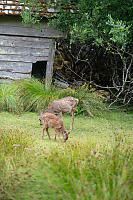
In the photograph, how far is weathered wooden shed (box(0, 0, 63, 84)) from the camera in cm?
1171

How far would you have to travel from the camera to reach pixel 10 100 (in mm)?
10039

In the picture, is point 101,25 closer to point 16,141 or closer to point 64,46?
point 64,46

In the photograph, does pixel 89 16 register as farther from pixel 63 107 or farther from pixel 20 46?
pixel 63 107

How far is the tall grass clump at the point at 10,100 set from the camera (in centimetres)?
1003

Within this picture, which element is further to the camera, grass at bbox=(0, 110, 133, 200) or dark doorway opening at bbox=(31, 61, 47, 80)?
dark doorway opening at bbox=(31, 61, 47, 80)

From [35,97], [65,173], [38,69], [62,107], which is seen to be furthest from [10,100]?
[65,173]

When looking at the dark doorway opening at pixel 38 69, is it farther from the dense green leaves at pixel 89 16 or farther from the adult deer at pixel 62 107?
the adult deer at pixel 62 107

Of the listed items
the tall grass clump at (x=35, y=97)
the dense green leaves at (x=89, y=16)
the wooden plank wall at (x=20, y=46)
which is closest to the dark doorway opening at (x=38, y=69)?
the wooden plank wall at (x=20, y=46)

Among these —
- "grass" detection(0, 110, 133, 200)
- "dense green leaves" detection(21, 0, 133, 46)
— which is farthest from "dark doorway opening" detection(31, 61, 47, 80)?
"grass" detection(0, 110, 133, 200)

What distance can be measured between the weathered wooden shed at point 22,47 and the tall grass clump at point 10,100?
147 centimetres

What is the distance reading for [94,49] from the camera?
13977 millimetres

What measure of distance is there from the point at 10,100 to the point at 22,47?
2.66 m

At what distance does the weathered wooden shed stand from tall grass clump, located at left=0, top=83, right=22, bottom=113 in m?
1.47

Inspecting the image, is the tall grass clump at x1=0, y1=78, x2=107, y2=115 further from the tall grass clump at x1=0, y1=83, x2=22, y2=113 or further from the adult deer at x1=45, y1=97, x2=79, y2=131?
the adult deer at x1=45, y1=97, x2=79, y2=131
